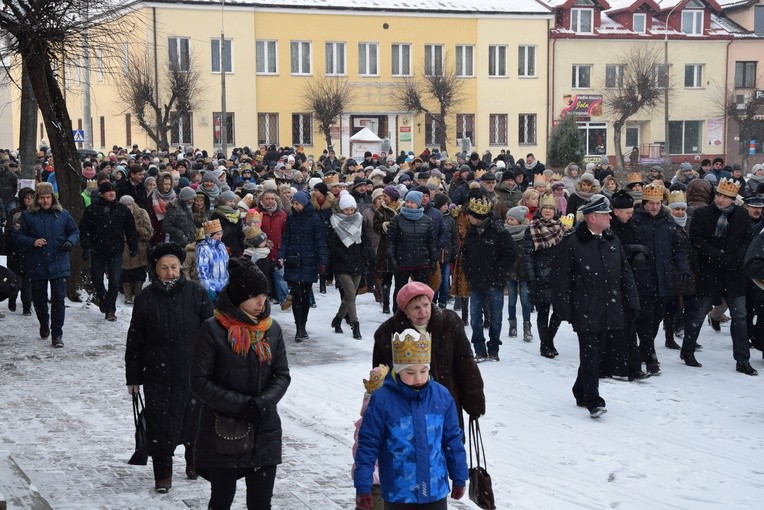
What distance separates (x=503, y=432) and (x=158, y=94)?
40.5 metres

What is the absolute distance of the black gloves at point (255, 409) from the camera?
6027 millimetres

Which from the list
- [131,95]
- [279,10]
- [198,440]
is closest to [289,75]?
[279,10]

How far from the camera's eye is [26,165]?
19828 millimetres

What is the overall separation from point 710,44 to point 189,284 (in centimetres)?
5605

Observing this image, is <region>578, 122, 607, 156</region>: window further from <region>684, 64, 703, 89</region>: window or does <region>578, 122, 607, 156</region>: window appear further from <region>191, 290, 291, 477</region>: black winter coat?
<region>191, 290, 291, 477</region>: black winter coat

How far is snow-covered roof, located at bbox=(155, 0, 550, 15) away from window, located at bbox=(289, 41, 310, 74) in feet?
5.70

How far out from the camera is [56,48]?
15383 millimetres

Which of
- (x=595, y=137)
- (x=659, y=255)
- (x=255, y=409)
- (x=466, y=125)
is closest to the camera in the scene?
(x=255, y=409)

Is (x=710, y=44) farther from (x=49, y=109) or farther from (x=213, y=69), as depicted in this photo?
(x=49, y=109)

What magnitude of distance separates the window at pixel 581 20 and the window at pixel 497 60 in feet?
12.5

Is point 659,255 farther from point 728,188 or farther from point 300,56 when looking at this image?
point 300,56

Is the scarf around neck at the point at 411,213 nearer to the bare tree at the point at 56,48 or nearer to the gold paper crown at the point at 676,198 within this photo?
the gold paper crown at the point at 676,198

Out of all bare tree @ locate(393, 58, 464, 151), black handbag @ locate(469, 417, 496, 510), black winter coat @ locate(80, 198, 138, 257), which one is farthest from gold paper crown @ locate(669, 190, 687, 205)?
bare tree @ locate(393, 58, 464, 151)

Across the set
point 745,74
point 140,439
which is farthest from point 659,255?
point 745,74
